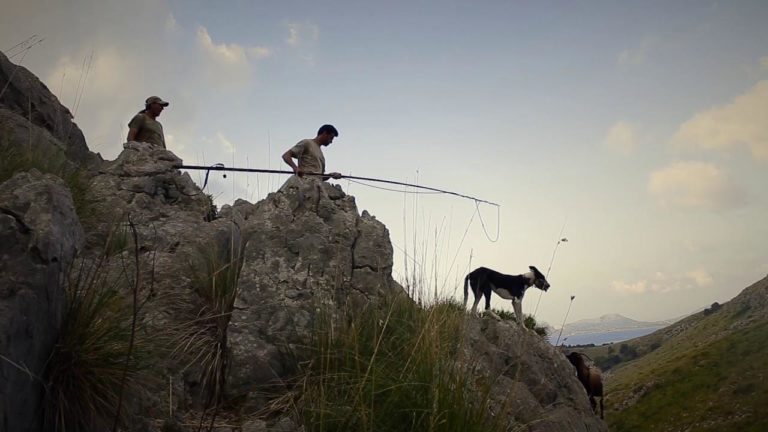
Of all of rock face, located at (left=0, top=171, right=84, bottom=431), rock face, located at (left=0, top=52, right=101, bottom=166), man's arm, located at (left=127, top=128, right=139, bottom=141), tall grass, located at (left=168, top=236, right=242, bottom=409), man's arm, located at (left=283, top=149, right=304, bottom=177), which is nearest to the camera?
rock face, located at (left=0, top=171, right=84, bottom=431)

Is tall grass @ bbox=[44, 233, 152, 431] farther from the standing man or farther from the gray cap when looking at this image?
the gray cap

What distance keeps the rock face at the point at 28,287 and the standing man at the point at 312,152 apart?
505 cm

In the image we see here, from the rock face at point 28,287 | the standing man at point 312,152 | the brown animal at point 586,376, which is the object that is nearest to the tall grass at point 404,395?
the rock face at point 28,287

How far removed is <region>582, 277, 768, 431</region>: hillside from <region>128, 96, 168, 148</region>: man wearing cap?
206ft

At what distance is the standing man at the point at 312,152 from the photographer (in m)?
8.06

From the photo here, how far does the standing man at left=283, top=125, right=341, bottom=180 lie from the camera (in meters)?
8.06

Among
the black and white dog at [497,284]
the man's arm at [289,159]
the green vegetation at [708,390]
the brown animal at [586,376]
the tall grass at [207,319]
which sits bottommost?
the green vegetation at [708,390]

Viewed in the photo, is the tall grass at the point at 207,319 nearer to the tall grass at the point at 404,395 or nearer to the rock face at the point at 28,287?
the tall grass at the point at 404,395

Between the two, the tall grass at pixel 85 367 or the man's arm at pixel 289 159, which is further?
the man's arm at pixel 289 159

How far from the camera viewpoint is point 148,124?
28.8 ft

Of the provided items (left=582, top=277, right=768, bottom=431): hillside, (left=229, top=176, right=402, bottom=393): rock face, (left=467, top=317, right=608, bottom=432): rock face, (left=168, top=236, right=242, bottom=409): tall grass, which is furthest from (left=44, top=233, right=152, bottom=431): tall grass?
(left=582, top=277, right=768, bottom=431): hillside

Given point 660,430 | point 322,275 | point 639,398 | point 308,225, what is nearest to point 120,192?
point 308,225

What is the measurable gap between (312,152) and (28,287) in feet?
19.5

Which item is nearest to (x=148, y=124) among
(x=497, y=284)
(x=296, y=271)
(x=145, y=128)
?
(x=145, y=128)
